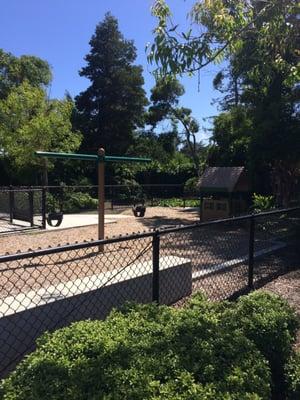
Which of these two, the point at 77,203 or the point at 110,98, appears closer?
the point at 77,203

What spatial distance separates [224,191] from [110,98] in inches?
925

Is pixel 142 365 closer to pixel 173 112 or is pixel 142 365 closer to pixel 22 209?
pixel 22 209

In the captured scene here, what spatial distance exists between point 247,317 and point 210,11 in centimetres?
304

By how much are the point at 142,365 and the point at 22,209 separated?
11.4 metres

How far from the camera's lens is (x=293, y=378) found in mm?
2838

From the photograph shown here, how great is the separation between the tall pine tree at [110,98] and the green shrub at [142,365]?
31386 millimetres

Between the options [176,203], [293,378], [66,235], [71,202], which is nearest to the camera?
[293,378]

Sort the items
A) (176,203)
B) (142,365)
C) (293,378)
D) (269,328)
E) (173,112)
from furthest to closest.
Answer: (173,112), (176,203), (269,328), (293,378), (142,365)

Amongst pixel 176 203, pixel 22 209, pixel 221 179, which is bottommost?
pixel 176 203

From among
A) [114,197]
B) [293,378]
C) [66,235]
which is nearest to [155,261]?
[293,378]

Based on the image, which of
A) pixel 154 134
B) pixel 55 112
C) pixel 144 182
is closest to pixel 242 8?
pixel 55 112

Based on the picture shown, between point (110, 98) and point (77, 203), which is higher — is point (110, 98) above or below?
above

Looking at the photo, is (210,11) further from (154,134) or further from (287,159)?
(154,134)

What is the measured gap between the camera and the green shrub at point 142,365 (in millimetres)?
2205
